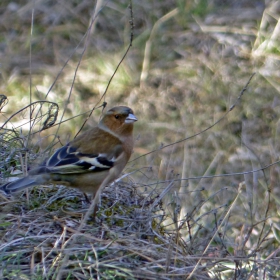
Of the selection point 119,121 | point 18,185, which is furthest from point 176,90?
point 18,185

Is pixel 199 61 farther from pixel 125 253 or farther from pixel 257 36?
pixel 125 253

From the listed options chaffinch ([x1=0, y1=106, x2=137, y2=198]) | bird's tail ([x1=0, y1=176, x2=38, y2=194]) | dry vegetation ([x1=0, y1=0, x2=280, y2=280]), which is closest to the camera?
bird's tail ([x1=0, y1=176, x2=38, y2=194])

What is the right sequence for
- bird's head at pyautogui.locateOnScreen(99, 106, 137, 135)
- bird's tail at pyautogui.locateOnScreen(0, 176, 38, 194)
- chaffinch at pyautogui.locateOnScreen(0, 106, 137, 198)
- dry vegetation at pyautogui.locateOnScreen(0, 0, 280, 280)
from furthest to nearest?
dry vegetation at pyautogui.locateOnScreen(0, 0, 280, 280) → bird's head at pyautogui.locateOnScreen(99, 106, 137, 135) → chaffinch at pyautogui.locateOnScreen(0, 106, 137, 198) → bird's tail at pyautogui.locateOnScreen(0, 176, 38, 194)

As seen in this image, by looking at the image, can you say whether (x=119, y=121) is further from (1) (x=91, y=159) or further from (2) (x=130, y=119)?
(1) (x=91, y=159)

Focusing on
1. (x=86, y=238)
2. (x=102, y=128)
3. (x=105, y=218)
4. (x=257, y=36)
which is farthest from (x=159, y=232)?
(x=257, y=36)

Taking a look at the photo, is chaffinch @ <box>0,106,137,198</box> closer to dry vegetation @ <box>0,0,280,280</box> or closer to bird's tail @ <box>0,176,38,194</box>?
bird's tail @ <box>0,176,38,194</box>

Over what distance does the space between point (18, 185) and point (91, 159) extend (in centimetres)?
62

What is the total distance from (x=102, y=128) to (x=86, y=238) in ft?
4.22

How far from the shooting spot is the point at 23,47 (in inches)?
360

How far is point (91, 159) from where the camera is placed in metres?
4.07

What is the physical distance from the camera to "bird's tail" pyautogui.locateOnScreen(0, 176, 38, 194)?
360cm

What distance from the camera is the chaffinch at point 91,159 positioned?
376 centimetres

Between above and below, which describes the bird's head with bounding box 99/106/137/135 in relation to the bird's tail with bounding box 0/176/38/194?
below

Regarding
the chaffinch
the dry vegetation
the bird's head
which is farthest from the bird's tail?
the bird's head
